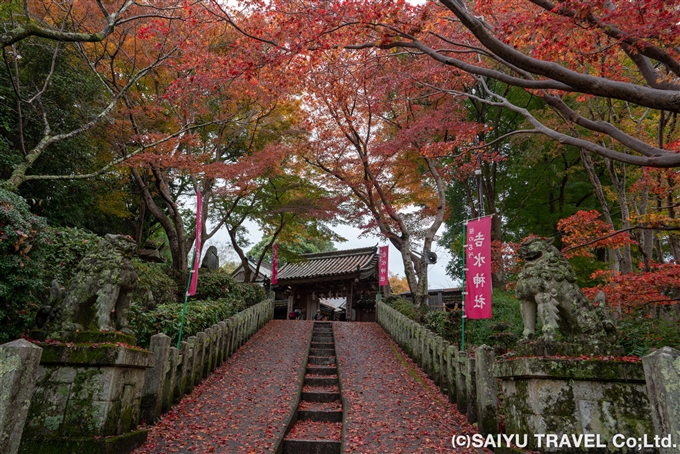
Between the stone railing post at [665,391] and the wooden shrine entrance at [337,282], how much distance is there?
1864cm

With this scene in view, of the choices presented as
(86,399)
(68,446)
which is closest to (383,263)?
(86,399)

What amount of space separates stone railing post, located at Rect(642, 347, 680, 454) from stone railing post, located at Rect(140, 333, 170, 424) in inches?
218

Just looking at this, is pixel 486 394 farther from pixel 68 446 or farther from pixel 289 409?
pixel 68 446

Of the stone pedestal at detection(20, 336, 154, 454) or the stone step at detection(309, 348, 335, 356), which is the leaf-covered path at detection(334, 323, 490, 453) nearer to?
the stone step at detection(309, 348, 335, 356)

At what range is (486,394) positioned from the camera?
18.0 feet

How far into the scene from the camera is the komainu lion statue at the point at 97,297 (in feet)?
15.9

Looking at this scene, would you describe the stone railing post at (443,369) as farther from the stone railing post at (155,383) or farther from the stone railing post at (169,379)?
the stone railing post at (155,383)

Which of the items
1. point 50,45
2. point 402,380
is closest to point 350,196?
point 402,380

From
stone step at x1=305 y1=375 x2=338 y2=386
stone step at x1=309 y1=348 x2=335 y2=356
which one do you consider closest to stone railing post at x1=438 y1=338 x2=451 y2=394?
stone step at x1=305 y1=375 x2=338 y2=386

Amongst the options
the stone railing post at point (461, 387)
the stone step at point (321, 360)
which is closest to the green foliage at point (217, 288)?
the stone step at point (321, 360)

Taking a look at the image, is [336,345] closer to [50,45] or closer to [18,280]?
[18,280]

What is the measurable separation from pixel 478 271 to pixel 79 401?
720 cm

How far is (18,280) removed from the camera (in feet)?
17.0

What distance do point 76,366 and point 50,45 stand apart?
32.7ft
